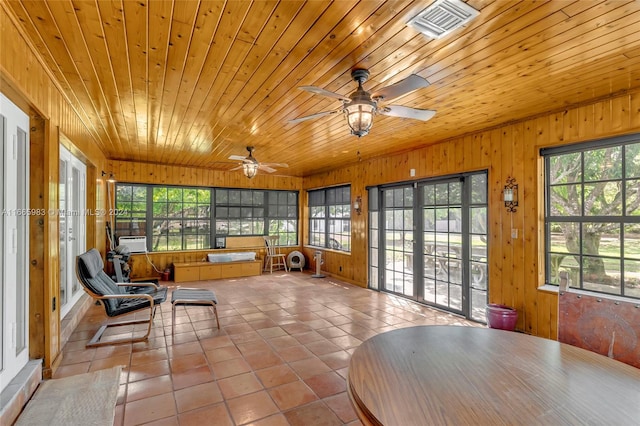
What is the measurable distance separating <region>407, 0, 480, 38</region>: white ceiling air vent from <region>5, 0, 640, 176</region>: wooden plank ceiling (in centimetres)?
5

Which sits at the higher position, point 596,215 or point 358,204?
point 358,204

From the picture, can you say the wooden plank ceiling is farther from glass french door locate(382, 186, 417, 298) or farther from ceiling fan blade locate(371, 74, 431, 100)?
glass french door locate(382, 186, 417, 298)

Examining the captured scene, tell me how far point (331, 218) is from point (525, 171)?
4.46 metres

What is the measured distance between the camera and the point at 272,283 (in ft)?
21.4

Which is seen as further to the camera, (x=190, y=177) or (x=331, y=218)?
(x=331, y=218)

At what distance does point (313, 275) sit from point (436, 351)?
5860mm

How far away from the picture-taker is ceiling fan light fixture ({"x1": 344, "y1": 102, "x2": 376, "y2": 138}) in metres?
2.40

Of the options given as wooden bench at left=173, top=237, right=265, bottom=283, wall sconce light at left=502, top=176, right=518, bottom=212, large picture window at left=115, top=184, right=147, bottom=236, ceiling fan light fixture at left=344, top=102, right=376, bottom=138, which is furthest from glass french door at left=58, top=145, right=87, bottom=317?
wall sconce light at left=502, top=176, right=518, bottom=212

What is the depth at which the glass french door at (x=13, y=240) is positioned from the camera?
2111mm

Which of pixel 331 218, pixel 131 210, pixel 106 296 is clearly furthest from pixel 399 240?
pixel 131 210

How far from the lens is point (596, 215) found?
320cm

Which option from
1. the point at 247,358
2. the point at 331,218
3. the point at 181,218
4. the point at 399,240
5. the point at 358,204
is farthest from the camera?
the point at 331,218

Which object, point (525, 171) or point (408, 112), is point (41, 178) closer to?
point (408, 112)

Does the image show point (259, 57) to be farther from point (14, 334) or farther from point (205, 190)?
point (205, 190)
